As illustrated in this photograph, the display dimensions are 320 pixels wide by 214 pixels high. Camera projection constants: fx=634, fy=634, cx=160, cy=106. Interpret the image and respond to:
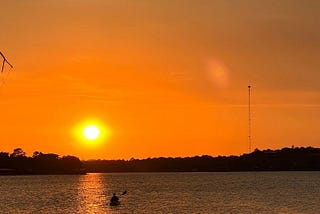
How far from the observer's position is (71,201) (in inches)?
5753

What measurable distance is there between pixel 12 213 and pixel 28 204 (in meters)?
21.9

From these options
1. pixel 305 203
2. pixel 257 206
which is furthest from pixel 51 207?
pixel 305 203

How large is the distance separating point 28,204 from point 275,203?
51952 millimetres

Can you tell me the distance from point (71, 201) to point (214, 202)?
3473 cm

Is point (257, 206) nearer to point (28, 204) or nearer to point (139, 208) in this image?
point (139, 208)

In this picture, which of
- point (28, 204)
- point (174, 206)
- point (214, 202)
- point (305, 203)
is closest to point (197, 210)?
point (174, 206)

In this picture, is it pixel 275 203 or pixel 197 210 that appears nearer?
pixel 197 210

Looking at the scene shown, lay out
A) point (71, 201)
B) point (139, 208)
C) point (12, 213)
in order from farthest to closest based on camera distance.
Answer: point (71, 201)
point (139, 208)
point (12, 213)

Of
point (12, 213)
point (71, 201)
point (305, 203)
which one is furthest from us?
point (71, 201)

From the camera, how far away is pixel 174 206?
124125 mm

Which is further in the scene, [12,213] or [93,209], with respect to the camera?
[93,209]

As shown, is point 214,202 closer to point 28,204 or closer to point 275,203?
point 275,203

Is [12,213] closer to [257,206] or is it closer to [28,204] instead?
[28,204]

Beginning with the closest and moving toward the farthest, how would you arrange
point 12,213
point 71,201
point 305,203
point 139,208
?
point 12,213 → point 139,208 → point 305,203 → point 71,201
